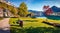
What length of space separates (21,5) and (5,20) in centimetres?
58

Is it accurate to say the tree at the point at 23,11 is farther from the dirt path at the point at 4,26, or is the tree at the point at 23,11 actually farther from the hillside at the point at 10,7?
the dirt path at the point at 4,26

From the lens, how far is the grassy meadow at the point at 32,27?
4.13m

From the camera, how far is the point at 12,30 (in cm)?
412

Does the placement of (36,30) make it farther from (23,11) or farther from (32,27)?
(23,11)

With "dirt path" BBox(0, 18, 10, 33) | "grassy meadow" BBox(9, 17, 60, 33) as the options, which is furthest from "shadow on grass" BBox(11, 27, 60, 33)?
"dirt path" BBox(0, 18, 10, 33)

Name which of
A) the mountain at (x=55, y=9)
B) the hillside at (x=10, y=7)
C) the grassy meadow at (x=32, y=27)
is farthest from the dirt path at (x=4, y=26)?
the mountain at (x=55, y=9)

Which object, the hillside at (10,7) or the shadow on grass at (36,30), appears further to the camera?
the hillside at (10,7)

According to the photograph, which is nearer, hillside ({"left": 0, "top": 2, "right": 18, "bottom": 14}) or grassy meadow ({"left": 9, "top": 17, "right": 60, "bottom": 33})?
grassy meadow ({"left": 9, "top": 17, "right": 60, "bottom": 33})

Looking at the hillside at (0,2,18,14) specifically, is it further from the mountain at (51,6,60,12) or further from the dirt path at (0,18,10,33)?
the mountain at (51,6,60,12)

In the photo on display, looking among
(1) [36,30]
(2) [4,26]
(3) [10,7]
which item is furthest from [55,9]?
(2) [4,26]

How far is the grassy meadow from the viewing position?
13.5ft

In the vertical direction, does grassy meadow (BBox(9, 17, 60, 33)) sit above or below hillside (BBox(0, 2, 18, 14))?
below

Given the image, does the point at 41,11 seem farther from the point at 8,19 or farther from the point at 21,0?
the point at 8,19

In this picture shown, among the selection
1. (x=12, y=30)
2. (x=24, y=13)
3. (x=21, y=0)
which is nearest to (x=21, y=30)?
(x=12, y=30)
